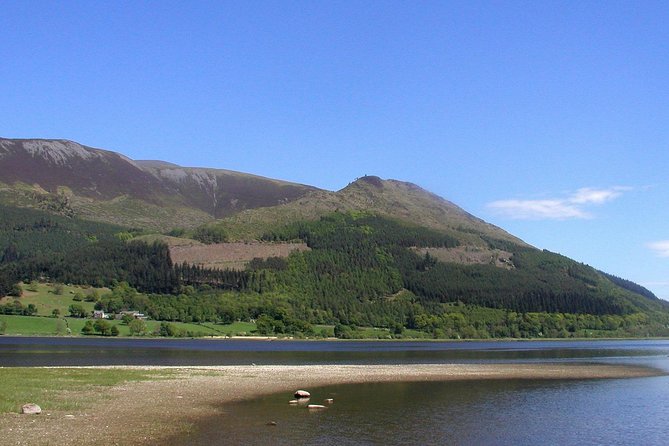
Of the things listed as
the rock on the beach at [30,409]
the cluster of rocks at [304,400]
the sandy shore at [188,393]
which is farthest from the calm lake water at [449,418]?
the rock on the beach at [30,409]

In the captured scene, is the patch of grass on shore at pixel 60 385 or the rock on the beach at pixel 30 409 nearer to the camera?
the rock on the beach at pixel 30 409

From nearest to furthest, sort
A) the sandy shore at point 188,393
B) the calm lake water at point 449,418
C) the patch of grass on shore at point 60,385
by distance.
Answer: the sandy shore at point 188,393 < the calm lake water at point 449,418 < the patch of grass on shore at point 60,385

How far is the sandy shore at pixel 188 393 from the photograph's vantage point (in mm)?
40469

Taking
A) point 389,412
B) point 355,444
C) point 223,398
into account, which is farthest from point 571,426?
point 223,398

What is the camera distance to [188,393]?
64.1m

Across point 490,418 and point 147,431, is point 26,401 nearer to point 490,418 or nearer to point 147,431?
point 147,431

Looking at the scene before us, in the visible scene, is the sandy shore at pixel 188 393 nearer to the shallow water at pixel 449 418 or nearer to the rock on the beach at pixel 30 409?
the rock on the beach at pixel 30 409

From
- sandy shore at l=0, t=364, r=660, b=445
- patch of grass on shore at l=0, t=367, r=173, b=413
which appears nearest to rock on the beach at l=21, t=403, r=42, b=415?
sandy shore at l=0, t=364, r=660, b=445

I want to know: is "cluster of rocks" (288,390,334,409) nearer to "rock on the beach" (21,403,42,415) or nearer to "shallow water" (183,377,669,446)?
"shallow water" (183,377,669,446)

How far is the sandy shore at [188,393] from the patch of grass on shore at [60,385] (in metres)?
1.61

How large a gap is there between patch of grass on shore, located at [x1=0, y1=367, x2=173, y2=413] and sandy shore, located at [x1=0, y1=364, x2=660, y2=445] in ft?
5.29

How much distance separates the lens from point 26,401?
49500 mm

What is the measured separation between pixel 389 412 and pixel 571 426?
14.3 m

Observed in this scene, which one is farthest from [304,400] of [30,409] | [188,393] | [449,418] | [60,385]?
[30,409]
